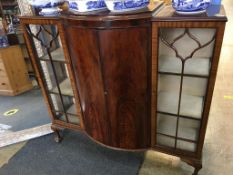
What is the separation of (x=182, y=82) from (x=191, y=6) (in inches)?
17.3

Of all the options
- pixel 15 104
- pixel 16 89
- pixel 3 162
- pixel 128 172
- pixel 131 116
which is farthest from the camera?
pixel 16 89

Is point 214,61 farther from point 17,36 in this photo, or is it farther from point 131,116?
point 17,36

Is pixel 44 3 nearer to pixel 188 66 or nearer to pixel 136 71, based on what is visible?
pixel 136 71

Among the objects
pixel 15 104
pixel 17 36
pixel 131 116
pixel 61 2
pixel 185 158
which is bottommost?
pixel 15 104

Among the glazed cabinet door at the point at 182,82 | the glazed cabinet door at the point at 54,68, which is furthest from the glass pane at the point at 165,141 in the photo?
the glazed cabinet door at the point at 54,68

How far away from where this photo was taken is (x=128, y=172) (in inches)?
63.2

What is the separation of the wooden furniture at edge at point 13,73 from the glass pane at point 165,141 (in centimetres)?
219

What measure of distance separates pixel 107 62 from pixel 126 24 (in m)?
0.25

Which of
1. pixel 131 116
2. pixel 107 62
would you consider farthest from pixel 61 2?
pixel 131 116

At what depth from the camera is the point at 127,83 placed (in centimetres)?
125

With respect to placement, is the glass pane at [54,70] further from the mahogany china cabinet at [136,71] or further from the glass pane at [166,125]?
the glass pane at [166,125]

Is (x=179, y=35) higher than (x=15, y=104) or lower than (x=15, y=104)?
higher

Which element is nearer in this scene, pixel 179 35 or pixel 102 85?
pixel 179 35

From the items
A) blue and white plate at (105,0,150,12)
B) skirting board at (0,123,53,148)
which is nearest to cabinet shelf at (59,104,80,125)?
skirting board at (0,123,53,148)
